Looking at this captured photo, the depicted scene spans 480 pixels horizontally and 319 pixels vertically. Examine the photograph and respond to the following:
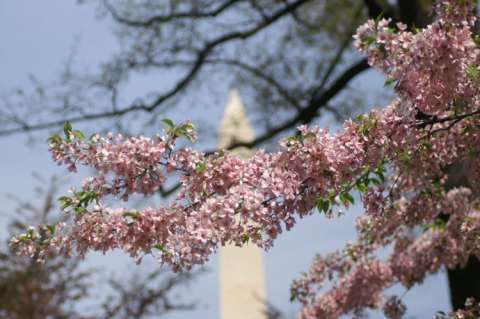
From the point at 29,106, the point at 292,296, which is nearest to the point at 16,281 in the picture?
the point at 29,106

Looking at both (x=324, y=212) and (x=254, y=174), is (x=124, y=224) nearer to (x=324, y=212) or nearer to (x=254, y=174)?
(x=254, y=174)

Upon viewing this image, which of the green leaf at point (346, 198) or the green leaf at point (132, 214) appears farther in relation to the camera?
the green leaf at point (346, 198)

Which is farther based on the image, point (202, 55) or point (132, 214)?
point (202, 55)

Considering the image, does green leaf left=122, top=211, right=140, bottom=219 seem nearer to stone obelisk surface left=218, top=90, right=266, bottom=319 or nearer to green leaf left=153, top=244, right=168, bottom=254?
green leaf left=153, top=244, right=168, bottom=254

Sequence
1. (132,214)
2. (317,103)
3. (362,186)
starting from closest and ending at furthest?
(132,214) < (362,186) < (317,103)

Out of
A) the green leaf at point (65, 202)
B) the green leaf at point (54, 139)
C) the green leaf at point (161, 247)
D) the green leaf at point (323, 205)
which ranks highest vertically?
the green leaf at point (54, 139)

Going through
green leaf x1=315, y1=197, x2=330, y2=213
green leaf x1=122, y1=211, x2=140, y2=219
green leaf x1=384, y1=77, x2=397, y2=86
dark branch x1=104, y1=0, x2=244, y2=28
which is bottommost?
green leaf x1=122, y1=211, x2=140, y2=219

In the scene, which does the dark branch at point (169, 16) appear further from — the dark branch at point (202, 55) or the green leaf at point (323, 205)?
the green leaf at point (323, 205)

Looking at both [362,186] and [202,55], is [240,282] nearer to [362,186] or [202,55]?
[202,55]

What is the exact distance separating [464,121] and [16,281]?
11.0 m

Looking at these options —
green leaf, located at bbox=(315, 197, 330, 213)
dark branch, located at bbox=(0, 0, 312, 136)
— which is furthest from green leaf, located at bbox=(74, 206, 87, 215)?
dark branch, located at bbox=(0, 0, 312, 136)

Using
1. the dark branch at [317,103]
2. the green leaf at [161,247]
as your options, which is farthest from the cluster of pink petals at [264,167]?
the dark branch at [317,103]

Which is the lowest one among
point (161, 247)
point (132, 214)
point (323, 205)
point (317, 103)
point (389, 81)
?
point (161, 247)

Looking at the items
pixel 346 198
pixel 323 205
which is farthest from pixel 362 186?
pixel 323 205
